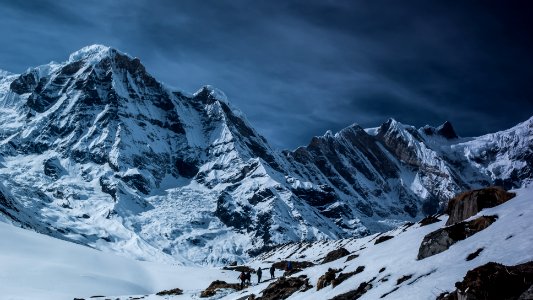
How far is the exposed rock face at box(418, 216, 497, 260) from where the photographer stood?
25.7m

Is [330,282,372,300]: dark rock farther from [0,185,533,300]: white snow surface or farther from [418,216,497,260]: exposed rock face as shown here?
[418,216,497,260]: exposed rock face

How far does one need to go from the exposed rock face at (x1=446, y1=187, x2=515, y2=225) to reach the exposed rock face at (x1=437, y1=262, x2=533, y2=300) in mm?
17282

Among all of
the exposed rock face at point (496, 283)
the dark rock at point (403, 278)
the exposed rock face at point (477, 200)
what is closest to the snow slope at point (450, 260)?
the dark rock at point (403, 278)

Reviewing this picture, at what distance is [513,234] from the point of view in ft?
68.2

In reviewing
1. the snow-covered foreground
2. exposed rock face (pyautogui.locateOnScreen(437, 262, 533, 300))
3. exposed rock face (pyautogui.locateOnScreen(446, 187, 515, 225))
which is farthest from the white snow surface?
exposed rock face (pyautogui.locateOnScreen(437, 262, 533, 300))

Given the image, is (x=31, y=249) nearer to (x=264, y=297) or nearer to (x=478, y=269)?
(x=264, y=297)

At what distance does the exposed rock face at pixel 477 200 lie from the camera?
105ft

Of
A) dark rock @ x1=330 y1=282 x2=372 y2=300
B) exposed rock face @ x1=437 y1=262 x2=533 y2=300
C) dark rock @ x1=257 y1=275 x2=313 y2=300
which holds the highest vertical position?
dark rock @ x1=257 y1=275 x2=313 y2=300

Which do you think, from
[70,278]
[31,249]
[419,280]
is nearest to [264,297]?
[419,280]

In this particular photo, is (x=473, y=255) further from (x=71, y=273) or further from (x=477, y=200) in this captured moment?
(x=71, y=273)

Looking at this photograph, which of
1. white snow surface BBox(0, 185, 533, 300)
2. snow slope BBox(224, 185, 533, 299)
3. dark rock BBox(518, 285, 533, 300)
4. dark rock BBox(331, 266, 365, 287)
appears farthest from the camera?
dark rock BBox(331, 266, 365, 287)

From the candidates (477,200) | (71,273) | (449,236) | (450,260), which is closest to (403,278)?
(450,260)

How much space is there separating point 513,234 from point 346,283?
951cm

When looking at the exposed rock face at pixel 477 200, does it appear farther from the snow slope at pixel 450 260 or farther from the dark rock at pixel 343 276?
the dark rock at pixel 343 276
